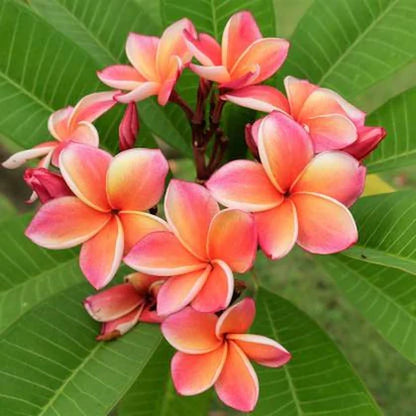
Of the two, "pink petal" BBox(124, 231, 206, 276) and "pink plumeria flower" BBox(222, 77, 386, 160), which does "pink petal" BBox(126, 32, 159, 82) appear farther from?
"pink petal" BBox(124, 231, 206, 276)

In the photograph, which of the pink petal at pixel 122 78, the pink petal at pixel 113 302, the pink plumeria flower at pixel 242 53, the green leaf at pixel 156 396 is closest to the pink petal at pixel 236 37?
the pink plumeria flower at pixel 242 53

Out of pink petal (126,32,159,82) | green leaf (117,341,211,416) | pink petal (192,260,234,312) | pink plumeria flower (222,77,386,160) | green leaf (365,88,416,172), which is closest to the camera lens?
pink petal (192,260,234,312)

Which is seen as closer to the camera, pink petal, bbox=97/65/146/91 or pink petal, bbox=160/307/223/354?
pink petal, bbox=160/307/223/354

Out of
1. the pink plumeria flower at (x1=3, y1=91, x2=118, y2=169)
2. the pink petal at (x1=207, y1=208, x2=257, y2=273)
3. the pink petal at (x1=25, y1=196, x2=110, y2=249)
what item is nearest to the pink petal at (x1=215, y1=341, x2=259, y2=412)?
the pink petal at (x1=207, y1=208, x2=257, y2=273)

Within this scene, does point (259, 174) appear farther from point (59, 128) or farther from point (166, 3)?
point (166, 3)

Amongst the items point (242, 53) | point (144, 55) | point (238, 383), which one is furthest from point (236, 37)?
point (238, 383)
